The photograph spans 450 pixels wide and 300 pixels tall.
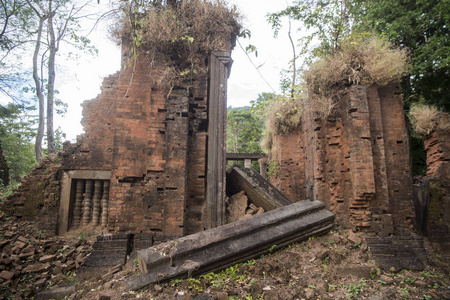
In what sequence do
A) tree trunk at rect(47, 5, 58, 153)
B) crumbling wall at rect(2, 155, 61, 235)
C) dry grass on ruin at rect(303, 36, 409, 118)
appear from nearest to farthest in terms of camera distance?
dry grass on ruin at rect(303, 36, 409, 118) → crumbling wall at rect(2, 155, 61, 235) → tree trunk at rect(47, 5, 58, 153)

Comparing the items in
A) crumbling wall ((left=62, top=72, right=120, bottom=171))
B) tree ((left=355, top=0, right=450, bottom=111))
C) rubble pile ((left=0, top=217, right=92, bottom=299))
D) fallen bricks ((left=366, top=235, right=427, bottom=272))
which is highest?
tree ((left=355, top=0, right=450, bottom=111))

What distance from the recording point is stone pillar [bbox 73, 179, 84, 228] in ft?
21.9

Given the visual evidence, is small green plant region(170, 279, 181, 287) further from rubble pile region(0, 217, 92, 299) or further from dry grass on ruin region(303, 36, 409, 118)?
dry grass on ruin region(303, 36, 409, 118)

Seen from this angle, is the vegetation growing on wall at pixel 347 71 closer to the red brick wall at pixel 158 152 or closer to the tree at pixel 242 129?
the red brick wall at pixel 158 152

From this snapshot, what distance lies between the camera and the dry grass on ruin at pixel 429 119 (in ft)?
24.3

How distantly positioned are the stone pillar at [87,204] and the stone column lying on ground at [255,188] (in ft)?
11.8

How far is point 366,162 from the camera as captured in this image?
561 cm

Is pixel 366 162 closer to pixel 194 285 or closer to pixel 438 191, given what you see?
pixel 438 191

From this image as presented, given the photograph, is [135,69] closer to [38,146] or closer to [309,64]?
[309,64]

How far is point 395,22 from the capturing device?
32.8 ft

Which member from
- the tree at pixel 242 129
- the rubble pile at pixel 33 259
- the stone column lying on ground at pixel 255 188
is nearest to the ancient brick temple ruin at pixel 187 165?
the rubble pile at pixel 33 259

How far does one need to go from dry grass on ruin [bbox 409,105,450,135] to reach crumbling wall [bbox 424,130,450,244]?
0.17 metres

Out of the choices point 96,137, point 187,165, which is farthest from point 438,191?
point 96,137

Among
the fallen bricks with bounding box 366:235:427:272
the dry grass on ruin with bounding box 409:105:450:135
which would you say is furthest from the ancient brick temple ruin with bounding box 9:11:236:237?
the dry grass on ruin with bounding box 409:105:450:135
